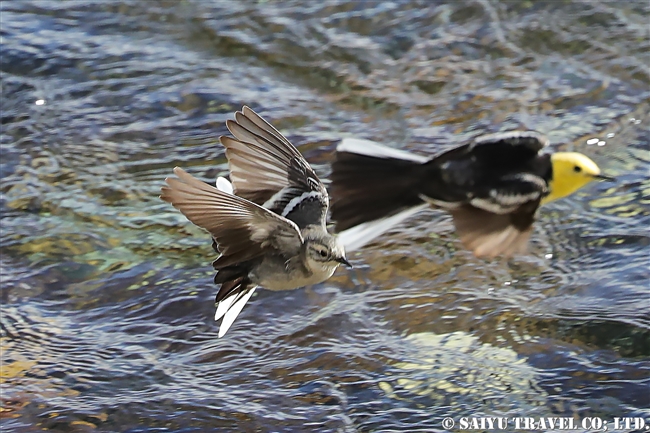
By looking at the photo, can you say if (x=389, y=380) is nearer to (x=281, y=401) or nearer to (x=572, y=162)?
(x=281, y=401)

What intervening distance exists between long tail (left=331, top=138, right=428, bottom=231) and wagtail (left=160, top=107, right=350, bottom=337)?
0.17 metres

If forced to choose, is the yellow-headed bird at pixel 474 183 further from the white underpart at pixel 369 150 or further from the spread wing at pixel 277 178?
the spread wing at pixel 277 178

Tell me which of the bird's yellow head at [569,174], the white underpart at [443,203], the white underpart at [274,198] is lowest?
the white underpart at [274,198]

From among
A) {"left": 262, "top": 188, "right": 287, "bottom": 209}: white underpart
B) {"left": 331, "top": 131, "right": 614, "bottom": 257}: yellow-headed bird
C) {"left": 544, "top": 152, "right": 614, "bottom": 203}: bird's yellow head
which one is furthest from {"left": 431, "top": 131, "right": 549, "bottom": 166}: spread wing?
{"left": 262, "top": 188, "right": 287, "bottom": 209}: white underpart

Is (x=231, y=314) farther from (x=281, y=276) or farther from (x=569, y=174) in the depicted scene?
(x=569, y=174)

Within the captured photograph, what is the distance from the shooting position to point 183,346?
6.05 meters

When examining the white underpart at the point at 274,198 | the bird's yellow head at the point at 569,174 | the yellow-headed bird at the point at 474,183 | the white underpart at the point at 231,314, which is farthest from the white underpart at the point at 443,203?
the white underpart at the point at 231,314

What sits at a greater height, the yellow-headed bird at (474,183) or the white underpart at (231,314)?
the yellow-headed bird at (474,183)

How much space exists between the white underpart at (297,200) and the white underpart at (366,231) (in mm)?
269

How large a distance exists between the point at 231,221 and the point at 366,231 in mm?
627

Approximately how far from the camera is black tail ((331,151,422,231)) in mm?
4949

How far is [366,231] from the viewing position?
4953 millimetres

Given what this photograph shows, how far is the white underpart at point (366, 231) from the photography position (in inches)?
194

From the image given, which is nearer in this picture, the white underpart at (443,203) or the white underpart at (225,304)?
the white underpart at (443,203)
